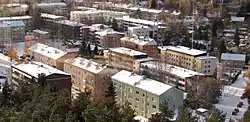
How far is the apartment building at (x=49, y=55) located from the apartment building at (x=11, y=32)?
164 cm

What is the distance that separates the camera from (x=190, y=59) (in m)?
6.50

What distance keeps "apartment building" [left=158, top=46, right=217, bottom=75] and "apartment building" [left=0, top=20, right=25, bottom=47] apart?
10.4ft

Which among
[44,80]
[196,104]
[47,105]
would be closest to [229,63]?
[196,104]

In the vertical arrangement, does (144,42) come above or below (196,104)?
above

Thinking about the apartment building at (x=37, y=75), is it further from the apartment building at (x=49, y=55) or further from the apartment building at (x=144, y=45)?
the apartment building at (x=144, y=45)

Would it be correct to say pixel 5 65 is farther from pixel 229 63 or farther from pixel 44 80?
pixel 229 63

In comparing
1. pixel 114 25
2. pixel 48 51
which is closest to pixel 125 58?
pixel 48 51

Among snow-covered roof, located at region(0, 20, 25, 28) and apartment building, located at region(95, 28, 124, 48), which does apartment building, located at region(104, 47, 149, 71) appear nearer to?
apartment building, located at region(95, 28, 124, 48)

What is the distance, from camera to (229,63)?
6.59 meters

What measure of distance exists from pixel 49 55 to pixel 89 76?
4.24 feet

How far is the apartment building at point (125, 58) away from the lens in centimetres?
638

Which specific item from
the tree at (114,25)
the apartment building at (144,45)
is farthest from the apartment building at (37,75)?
the tree at (114,25)

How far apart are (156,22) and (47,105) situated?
6.28m

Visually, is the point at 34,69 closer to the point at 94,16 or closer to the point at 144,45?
the point at 144,45
